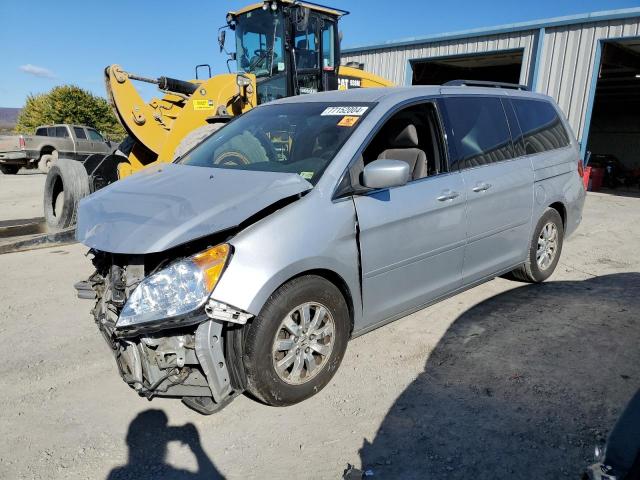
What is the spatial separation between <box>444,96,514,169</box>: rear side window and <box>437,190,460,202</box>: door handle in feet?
0.80

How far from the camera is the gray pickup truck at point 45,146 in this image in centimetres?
1733

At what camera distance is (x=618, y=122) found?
2184cm

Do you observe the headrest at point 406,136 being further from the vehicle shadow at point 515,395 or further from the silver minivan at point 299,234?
the vehicle shadow at point 515,395

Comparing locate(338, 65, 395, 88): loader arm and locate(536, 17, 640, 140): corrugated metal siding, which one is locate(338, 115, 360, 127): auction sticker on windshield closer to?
locate(338, 65, 395, 88): loader arm

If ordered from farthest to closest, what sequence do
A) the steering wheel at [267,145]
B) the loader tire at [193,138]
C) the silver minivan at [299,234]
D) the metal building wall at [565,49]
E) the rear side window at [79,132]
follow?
the rear side window at [79,132], the metal building wall at [565,49], the loader tire at [193,138], the steering wheel at [267,145], the silver minivan at [299,234]

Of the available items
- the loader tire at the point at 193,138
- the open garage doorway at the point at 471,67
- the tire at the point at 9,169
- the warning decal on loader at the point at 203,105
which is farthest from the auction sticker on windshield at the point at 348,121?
the tire at the point at 9,169

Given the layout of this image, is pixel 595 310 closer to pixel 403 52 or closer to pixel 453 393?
pixel 453 393

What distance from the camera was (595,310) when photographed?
4.22 m

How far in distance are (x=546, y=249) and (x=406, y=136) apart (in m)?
2.17

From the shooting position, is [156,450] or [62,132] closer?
[156,450]

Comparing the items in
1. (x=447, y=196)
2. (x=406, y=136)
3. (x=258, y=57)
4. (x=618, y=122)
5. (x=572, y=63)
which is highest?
(x=572, y=63)

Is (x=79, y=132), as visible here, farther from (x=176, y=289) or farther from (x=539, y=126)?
(x=176, y=289)

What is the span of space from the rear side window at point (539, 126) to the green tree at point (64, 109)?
3370cm

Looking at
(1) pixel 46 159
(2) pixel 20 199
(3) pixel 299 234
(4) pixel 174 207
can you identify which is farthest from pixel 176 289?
(1) pixel 46 159
